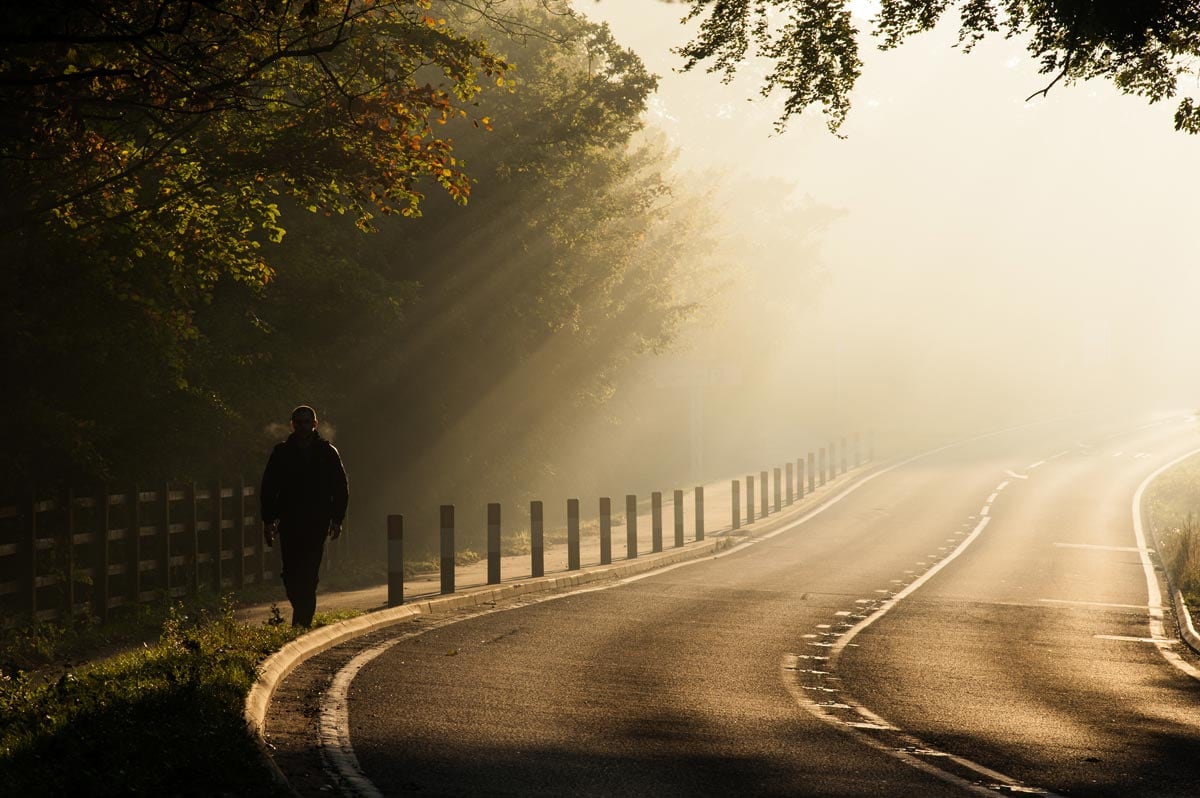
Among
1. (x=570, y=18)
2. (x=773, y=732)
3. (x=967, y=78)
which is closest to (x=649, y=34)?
(x=967, y=78)

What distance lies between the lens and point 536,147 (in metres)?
23.8

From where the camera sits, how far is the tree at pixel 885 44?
1395 centimetres

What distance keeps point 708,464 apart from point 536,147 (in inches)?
1392

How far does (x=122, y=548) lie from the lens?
53.3 ft

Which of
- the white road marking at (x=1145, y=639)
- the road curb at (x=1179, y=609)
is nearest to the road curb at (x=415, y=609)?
the white road marking at (x=1145, y=639)

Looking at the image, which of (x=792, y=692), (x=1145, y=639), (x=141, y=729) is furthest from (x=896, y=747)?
(x=1145, y=639)

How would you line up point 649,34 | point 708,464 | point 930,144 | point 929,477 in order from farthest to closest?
point 930,144, point 649,34, point 708,464, point 929,477

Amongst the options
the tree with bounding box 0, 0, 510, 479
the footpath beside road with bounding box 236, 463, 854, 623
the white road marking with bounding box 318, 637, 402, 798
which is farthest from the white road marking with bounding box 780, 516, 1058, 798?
the footpath beside road with bounding box 236, 463, 854, 623

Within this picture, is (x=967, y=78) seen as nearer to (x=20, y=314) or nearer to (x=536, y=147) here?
(x=536, y=147)

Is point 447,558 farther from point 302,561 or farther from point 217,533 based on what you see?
point 302,561

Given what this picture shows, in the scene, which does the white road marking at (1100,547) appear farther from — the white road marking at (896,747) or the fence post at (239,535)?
the fence post at (239,535)

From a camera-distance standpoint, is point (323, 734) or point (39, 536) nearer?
point (323, 734)

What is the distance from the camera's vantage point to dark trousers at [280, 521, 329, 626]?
12.9 metres

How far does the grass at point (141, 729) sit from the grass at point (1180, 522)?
1280 centimetres
